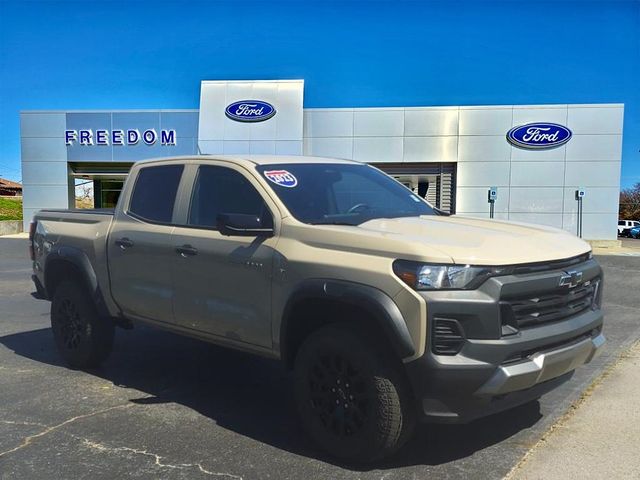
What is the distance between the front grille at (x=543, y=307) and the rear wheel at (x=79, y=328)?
3.82 meters

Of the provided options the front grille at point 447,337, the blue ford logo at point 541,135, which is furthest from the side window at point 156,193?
the blue ford logo at point 541,135

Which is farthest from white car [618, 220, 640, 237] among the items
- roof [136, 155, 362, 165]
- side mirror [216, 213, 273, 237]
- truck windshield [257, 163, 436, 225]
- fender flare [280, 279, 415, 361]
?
fender flare [280, 279, 415, 361]

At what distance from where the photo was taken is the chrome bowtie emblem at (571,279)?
11.2ft

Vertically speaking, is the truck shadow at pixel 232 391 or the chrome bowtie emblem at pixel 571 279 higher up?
the chrome bowtie emblem at pixel 571 279

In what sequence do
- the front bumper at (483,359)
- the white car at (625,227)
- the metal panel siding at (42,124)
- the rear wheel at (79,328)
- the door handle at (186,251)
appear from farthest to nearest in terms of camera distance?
the white car at (625,227), the metal panel siding at (42,124), the rear wheel at (79,328), the door handle at (186,251), the front bumper at (483,359)

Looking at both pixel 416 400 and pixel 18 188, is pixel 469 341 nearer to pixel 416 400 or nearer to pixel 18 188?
pixel 416 400

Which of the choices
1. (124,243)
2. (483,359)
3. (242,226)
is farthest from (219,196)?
(483,359)

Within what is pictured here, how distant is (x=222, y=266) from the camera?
4.18 m

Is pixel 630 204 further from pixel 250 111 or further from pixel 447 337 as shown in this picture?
pixel 447 337

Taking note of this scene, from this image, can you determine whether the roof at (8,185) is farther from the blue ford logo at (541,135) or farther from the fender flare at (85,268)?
the fender flare at (85,268)

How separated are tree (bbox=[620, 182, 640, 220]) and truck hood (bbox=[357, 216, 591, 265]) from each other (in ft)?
260

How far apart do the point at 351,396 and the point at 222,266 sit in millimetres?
1328

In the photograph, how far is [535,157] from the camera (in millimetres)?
25188

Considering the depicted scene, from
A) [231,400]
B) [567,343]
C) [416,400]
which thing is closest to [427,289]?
[416,400]
